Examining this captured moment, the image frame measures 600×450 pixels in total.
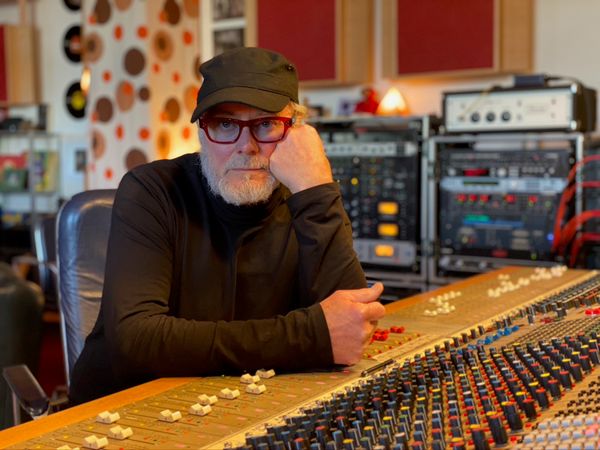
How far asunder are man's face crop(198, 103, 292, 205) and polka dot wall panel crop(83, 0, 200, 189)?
11.9 feet

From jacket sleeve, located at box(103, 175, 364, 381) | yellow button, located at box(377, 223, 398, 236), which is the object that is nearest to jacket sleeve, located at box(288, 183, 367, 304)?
jacket sleeve, located at box(103, 175, 364, 381)

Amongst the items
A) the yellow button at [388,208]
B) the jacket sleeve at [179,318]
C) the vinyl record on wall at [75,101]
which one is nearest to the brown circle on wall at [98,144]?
the vinyl record on wall at [75,101]

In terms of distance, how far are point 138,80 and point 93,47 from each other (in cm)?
48

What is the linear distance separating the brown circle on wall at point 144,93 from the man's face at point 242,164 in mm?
3725

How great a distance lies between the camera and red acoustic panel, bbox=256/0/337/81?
4.86 m

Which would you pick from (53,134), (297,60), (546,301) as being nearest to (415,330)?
(546,301)

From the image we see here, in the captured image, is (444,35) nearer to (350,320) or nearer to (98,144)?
(98,144)

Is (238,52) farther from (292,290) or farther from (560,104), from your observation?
(560,104)

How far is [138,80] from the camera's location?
17.6 feet

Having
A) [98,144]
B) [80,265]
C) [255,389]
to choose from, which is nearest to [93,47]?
[98,144]

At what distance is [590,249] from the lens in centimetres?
360

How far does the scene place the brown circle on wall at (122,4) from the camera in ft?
17.6

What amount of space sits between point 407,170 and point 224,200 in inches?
95.0

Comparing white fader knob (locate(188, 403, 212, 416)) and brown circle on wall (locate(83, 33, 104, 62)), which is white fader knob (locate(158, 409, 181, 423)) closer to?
white fader knob (locate(188, 403, 212, 416))
